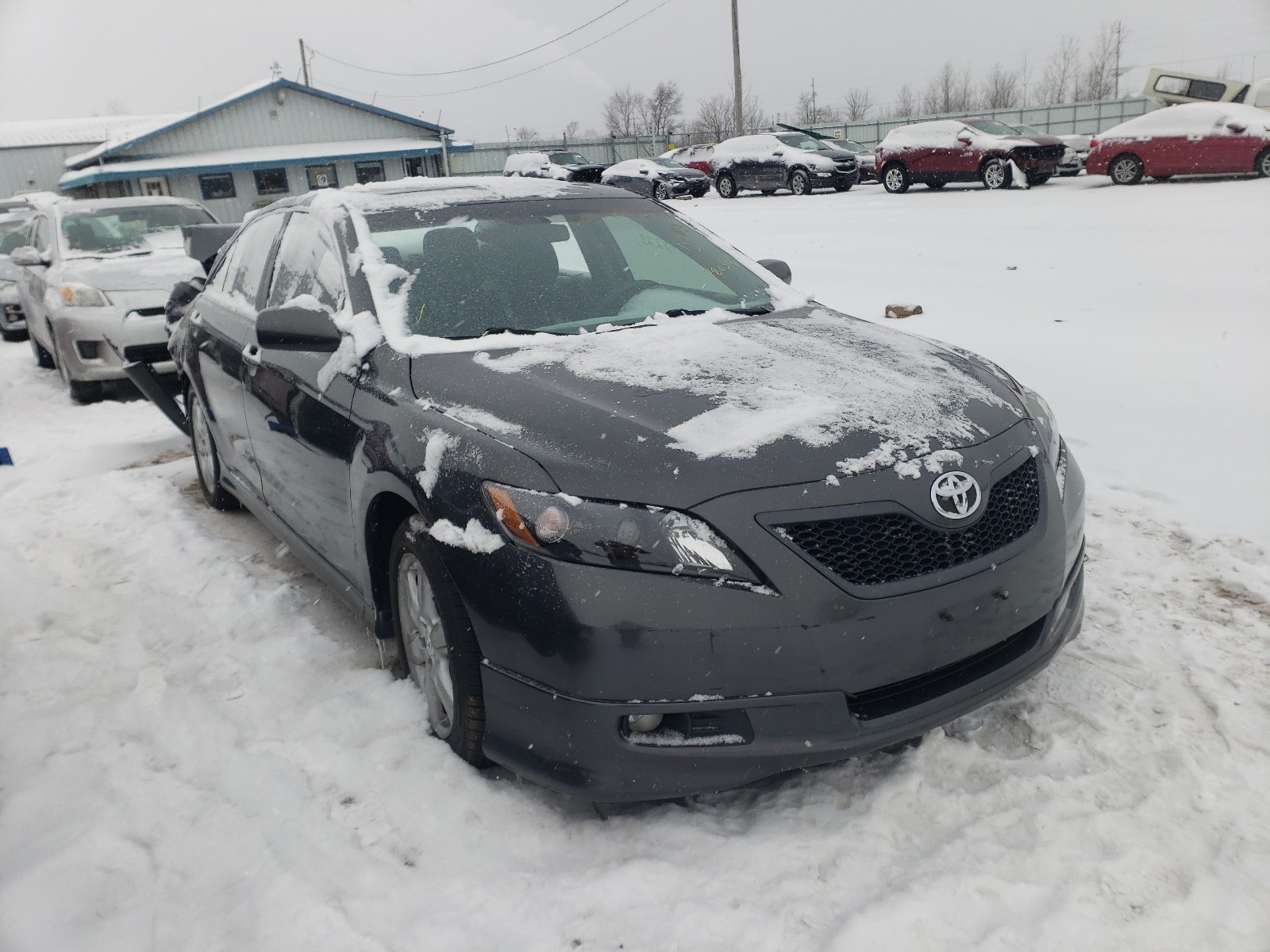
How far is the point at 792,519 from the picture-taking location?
82.9 inches

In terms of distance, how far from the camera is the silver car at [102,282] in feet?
25.2

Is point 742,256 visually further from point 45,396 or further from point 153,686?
point 45,396

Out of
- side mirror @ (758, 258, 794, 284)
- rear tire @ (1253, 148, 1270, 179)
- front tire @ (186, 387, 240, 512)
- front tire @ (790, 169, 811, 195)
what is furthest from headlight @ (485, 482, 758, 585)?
front tire @ (790, 169, 811, 195)

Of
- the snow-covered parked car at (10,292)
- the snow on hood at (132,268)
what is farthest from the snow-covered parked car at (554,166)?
the snow on hood at (132,268)

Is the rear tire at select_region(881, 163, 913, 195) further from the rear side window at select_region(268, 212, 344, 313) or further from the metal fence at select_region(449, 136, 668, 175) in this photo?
the metal fence at select_region(449, 136, 668, 175)

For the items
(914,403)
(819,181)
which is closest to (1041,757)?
(914,403)

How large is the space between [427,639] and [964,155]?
62.2ft

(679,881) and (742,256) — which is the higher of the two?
(742,256)

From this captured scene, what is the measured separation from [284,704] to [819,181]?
20.7 metres

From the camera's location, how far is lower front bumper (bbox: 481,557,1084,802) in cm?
211

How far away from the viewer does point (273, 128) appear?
36.2 m

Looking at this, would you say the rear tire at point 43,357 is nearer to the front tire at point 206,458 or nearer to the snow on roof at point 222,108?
the front tire at point 206,458

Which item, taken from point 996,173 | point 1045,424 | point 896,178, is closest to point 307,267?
point 1045,424

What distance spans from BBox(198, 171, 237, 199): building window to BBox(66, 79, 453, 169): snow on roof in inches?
84.2
